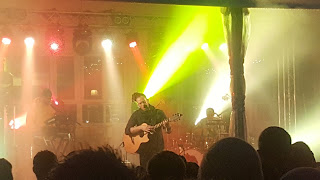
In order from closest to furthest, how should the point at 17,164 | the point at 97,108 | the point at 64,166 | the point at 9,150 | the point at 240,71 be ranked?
the point at 64,166 < the point at 240,71 < the point at 17,164 < the point at 9,150 < the point at 97,108

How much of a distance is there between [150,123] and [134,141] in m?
0.49

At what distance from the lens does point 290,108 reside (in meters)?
13.8

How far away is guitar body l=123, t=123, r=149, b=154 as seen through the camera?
25.0 feet

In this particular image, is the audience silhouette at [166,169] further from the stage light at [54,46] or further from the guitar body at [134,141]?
the stage light at [54,46]

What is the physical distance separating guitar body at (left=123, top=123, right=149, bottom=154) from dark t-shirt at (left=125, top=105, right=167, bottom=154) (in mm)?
107

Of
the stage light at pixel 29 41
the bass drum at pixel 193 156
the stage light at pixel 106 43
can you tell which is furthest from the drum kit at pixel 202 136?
the stage light at pixel 29 41

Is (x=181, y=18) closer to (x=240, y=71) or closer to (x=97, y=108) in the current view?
(x=97, y=108)

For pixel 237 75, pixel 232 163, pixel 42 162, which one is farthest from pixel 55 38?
pixel 232 163

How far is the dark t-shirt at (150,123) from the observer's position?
7.36 m

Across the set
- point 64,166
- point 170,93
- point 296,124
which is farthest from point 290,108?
point 64,166

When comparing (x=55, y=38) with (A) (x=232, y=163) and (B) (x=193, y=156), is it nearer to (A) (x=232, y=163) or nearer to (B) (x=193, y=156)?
(B) (x=193, y=156)

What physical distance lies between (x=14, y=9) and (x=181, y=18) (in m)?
5.37

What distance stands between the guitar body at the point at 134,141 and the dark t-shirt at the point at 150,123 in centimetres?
11

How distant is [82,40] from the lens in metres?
13.2
